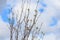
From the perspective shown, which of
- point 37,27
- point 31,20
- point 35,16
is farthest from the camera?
point 37,27

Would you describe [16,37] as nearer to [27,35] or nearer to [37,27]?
[27,35]

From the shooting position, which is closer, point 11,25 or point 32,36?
point 11,25

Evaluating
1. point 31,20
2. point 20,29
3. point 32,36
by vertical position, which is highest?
point 31,20

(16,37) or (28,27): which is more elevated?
(28,27)

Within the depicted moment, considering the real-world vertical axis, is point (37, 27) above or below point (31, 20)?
below

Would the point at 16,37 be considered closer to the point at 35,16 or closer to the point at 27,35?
the point at 27,35

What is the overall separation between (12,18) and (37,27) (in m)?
1.11

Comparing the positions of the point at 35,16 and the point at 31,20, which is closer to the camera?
the point at 35,16

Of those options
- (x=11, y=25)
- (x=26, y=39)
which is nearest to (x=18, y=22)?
(x=11, y=25)

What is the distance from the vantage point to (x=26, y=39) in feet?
21.4

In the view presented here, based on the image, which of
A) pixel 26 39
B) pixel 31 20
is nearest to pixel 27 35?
pixel 26 39

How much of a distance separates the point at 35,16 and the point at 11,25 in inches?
43.9

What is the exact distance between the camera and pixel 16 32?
6.86m

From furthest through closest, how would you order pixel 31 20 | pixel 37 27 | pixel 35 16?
pixel 37 27 → pixel 31 20 → pixel 35 16
